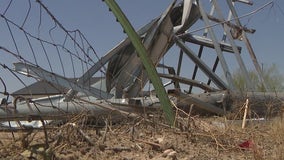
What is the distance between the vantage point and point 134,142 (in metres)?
3.47

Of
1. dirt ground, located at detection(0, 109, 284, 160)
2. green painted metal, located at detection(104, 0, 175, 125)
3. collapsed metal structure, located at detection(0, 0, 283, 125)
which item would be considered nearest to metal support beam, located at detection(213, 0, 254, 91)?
collapsed metal structure, located at detection(0, 0, 283, 125)

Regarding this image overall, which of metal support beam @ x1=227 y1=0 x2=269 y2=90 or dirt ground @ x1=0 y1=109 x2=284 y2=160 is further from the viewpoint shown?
metal support beam @ x1=227 y1=0 x2=269 y2=90

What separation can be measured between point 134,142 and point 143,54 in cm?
87

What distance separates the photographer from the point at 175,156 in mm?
3125

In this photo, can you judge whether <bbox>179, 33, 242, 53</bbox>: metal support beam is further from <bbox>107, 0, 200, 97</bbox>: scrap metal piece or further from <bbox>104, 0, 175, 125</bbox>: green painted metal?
<bbox>104, 0, 175, 125</bbox>: green painted metal

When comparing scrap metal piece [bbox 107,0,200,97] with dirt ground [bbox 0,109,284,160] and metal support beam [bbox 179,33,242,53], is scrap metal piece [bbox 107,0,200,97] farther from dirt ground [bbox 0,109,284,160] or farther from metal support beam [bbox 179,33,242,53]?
dirt ground [bbox 0,109,284,160]

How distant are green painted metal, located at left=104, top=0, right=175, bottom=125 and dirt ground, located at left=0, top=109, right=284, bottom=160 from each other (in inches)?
4.9

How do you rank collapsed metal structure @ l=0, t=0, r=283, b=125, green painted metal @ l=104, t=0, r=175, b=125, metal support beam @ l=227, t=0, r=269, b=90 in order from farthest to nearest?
1. metal support beam @ l=227, t=0, r=269, b=90
2. collapsed metal structure @ l=0, t=0, r=283, b=125
3. green painted metal @ l=104, t=0, r=175, b=125

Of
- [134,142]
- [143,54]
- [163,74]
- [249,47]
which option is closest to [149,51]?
[163,74]

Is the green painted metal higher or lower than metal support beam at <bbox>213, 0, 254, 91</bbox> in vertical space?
higher

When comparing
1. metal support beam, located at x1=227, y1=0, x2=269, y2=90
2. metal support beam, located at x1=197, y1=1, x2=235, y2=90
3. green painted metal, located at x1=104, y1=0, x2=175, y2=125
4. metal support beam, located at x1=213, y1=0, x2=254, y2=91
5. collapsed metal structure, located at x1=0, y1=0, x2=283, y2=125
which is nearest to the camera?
green painted metal, located at x1=104, y1=0, x2=175, y2=125

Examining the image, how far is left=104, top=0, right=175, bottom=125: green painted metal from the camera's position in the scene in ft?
12.6

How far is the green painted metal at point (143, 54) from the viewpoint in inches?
151

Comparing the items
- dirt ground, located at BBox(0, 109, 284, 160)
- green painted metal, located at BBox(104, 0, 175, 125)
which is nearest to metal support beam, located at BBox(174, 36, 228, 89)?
dirt ground, located at BBox(0, 109, 284, 160)
